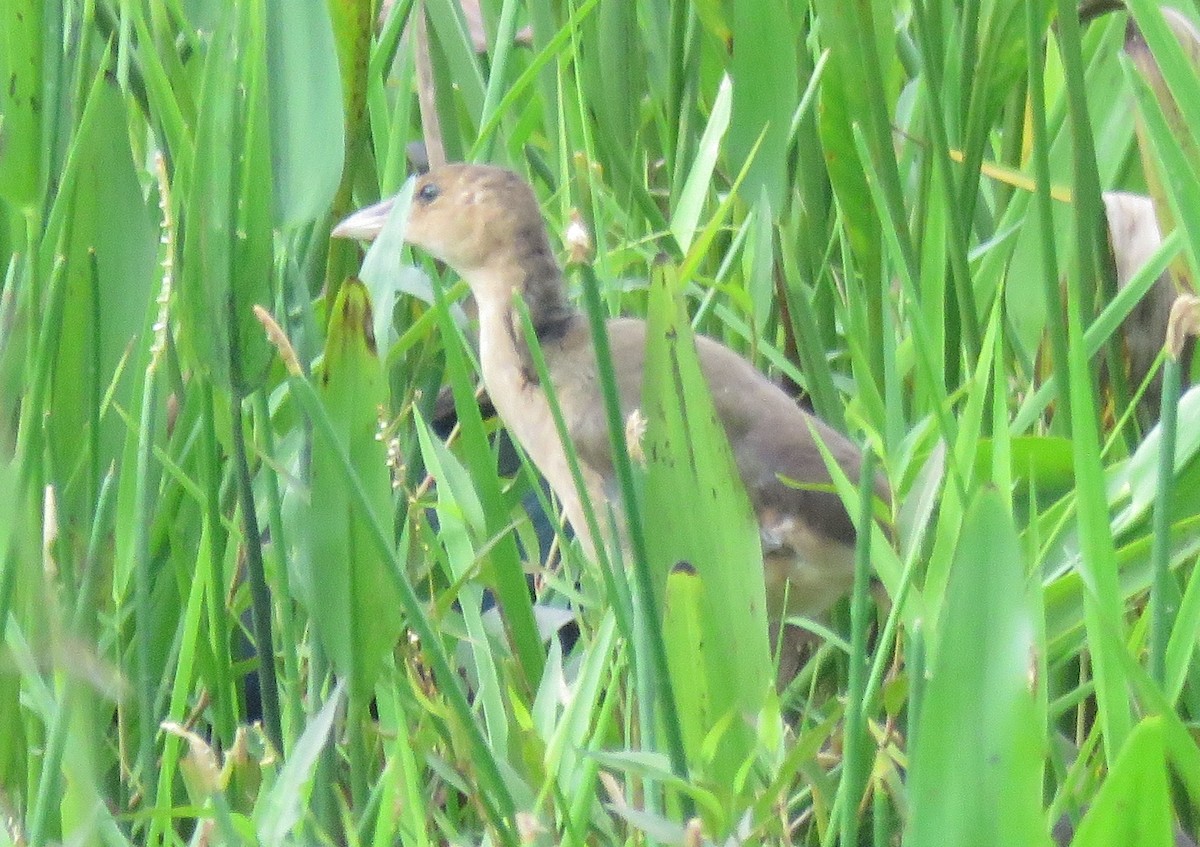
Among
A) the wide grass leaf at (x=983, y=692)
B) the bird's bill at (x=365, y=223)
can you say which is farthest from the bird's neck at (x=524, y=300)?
the wide grass leaf at (x=983, y=692)

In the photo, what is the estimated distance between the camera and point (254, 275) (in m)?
0.91

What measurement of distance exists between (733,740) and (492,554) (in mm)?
359

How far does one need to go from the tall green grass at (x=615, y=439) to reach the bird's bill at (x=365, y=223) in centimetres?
2

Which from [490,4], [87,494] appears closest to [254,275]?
[87,494]

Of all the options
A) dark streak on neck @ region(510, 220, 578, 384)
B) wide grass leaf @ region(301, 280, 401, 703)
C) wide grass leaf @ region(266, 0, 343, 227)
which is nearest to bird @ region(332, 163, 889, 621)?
dark streak on neck @ region(510, 220, 578, 384)

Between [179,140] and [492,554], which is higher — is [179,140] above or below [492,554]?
above

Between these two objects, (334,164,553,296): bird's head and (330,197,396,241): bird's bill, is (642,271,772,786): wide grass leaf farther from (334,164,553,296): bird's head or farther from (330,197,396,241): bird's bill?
(334,164,553,296): bird's head

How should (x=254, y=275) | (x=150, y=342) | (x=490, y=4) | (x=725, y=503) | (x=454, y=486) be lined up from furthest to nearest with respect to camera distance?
(x=490, y=4)
(x=454, y=486)
(x=150, y=342)
(x=254, y=275)
(x=725, y=503)

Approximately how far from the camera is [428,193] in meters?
1.78

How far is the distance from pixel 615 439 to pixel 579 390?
3.29 ft

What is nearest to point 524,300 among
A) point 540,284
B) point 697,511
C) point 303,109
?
point 540,284

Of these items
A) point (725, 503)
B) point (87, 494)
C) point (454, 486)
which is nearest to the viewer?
point (725, 503)

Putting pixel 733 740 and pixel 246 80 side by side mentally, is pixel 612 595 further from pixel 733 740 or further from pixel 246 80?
pixel 246 80

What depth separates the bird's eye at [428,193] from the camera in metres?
1.72
